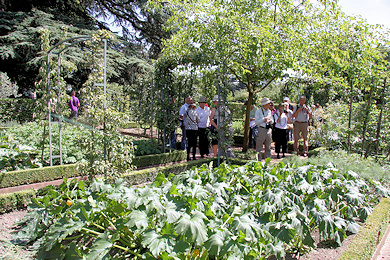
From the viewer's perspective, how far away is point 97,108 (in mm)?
4883

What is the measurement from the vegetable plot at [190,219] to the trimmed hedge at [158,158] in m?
3.81

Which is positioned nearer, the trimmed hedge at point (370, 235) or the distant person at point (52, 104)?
the trimmed hedge at point (370, 235)

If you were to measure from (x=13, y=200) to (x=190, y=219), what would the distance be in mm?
3551

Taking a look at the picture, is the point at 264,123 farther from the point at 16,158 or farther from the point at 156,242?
the point at 156,242

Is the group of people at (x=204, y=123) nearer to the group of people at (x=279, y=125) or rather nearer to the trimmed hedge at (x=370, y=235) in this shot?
the group of people at (x=279, y=125)

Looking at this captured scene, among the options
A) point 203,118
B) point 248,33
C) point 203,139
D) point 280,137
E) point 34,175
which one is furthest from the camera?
point 280,137

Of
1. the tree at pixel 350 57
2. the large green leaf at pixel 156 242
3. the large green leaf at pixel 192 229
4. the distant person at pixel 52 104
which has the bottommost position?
the large green leaf at pixel 156 242

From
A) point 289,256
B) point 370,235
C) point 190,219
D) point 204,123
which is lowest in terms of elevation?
point 289,256

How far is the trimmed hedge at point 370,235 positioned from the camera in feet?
9.50

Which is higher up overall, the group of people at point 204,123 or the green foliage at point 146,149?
the group of people at point 204,123

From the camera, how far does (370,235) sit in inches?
128

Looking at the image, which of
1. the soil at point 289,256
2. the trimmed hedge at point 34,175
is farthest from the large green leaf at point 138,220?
the trimmed hedge at point 34,175

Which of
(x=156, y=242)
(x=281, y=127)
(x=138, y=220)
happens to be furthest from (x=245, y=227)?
(x=281, y=127)

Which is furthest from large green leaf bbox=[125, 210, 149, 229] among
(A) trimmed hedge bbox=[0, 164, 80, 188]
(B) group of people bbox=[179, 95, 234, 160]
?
(B) group of people bbox=[179, 95, 234, 160]
